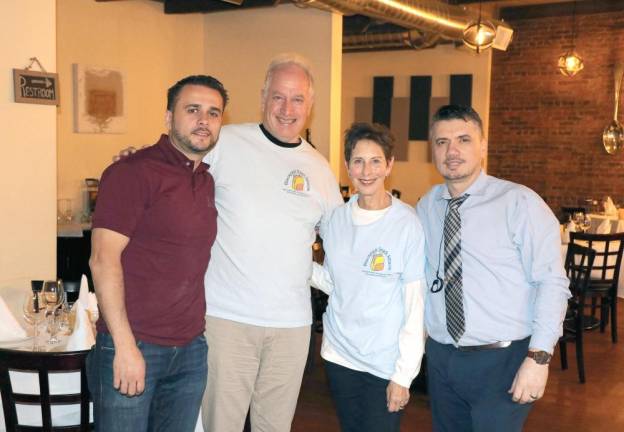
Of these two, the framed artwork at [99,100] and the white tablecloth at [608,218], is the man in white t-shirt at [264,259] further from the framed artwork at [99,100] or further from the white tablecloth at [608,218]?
the white tablecloth at [608,218]

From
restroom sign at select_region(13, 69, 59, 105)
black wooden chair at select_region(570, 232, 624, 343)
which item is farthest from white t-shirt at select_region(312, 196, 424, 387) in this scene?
black wooden chair at select_region(570, 232, 624, 343)

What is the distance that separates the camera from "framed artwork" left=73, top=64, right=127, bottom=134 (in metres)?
8.23

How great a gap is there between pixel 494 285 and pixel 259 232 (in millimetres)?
830

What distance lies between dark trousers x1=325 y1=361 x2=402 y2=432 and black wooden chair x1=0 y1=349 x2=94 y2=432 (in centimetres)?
86

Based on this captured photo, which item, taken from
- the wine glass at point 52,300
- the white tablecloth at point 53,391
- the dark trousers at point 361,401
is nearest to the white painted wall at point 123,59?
the wine glass at point 52,300

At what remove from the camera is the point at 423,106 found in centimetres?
1282

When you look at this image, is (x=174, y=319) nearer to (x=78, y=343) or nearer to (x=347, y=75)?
(x=78, y=343)

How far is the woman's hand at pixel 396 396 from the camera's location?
2.48m

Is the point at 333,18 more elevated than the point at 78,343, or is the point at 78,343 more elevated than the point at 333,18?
the point at 333,18

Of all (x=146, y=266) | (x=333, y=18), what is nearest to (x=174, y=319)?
(x=146, y=266)

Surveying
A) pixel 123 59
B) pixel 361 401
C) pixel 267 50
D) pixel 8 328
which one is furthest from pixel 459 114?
pixel 267 50

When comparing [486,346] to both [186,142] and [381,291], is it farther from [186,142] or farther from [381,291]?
[186,142]

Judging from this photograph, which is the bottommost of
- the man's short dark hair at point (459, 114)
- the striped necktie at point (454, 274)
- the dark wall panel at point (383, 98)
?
the striped necktie at point (454, 274)

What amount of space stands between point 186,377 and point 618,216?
7750mm
